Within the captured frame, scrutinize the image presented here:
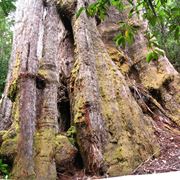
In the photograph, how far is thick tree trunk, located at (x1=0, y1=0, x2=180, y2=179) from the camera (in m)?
4.26

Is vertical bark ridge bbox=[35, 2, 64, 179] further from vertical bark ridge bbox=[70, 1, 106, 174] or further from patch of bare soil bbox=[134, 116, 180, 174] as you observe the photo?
patch of bare soil bbox=[134, 116, 180, 174]

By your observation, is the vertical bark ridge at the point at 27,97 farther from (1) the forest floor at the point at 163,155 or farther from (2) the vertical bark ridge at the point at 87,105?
(2) the vertical bark ridge at the point at 87,105

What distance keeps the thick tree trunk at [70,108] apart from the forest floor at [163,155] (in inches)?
3.4

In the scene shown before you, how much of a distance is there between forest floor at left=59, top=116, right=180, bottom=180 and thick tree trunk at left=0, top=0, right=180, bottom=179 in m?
0.09

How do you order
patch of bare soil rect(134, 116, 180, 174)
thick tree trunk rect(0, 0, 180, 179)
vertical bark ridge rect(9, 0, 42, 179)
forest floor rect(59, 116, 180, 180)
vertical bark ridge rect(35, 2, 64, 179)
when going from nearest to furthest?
vertical bark ridge rect(9, 0, 42, 179) → vertical bark ridge rect(35, 2, 64, 179) → thick tree trunk rect(0, 0, 180, 179) → forest floor rect(59, 116, 180, 180) → patch of bare soil rect(134, 116, 180, 174)

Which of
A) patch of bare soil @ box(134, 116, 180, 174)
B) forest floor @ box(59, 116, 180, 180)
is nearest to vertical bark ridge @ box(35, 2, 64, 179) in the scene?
forest floor @ box(59, 116, 180, 180)

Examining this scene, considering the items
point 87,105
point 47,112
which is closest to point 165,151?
point 87,105

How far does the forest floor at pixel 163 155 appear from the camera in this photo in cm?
448

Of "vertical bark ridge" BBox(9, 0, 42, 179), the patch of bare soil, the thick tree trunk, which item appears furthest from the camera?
the patch of bare soil

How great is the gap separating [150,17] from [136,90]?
4472mm

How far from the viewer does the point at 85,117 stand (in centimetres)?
477

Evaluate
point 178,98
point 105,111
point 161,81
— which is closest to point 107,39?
point 161,81

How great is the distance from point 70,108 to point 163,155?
1.61 metres

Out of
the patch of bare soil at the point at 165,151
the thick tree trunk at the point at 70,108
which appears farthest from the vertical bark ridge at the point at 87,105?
the patch of bare soil at the point at 165,151
